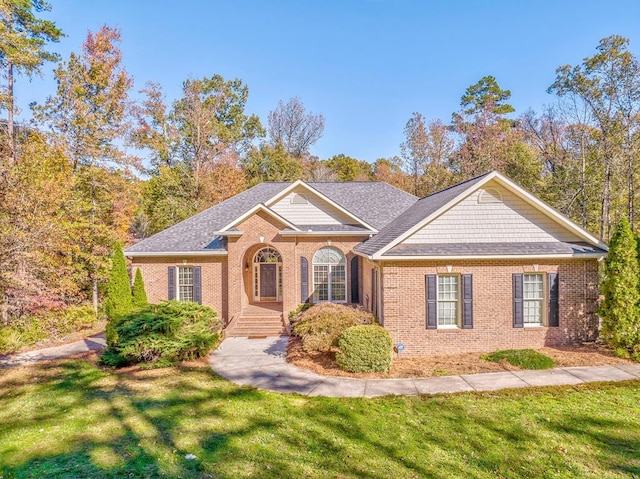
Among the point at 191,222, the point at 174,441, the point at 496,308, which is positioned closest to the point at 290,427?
the point at 174,441

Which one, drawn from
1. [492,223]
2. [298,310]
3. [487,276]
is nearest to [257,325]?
[298,310]

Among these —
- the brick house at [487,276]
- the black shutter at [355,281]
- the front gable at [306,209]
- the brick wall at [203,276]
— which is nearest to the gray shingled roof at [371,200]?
the front gable at [306,209]

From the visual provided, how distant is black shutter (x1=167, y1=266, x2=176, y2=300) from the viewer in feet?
57.8

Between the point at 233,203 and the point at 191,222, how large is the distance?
→ 9.33ft

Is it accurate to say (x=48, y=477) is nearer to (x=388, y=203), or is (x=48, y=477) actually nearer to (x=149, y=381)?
(x=149, y=381)

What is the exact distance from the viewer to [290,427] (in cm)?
754

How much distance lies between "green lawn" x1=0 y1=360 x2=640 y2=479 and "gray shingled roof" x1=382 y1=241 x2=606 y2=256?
15.0 ft

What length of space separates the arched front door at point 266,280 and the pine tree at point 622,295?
47.6 feet

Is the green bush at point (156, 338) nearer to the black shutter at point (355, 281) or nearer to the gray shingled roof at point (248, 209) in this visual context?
the gray shingled roof at point (248, 209)

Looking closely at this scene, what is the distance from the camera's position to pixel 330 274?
1784 cm

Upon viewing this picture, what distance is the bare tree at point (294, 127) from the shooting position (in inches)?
1718

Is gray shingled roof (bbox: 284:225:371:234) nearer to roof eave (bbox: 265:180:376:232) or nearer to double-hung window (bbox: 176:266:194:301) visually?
roof eave (bbox: 265:180:376:232)

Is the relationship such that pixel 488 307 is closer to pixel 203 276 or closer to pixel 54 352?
pixel 203 276

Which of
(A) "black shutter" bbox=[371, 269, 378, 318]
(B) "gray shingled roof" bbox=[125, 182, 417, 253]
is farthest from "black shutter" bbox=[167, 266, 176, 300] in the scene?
(A) "black shutter" bbox=[371, 269, 378, 318]
